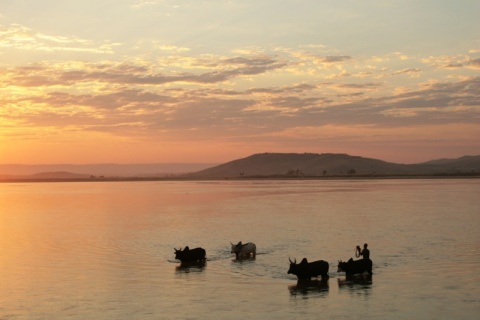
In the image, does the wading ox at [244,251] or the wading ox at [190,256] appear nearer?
the wading ox at [190,256]

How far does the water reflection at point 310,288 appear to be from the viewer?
2080cm

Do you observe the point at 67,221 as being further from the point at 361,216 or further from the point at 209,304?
the point at 209,304

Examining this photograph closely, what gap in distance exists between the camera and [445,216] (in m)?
49.2

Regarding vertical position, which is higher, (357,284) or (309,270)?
(309,270)

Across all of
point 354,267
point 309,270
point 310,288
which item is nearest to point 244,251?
point 309,270

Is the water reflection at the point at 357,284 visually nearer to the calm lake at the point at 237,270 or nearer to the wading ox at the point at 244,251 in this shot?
the calm lake at the point at 237,270

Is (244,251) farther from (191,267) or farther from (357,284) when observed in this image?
(357,284)

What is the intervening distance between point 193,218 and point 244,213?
19.9 feet

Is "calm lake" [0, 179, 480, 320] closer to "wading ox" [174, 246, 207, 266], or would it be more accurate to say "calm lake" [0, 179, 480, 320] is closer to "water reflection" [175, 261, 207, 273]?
"water reflection" [175, 261, 207, 273]

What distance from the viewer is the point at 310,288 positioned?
21859mm

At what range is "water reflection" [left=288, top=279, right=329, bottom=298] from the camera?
2080cm

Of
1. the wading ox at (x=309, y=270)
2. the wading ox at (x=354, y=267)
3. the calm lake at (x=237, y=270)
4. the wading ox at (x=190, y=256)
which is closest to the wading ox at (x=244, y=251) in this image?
the calm lake at (x=237, y=270)

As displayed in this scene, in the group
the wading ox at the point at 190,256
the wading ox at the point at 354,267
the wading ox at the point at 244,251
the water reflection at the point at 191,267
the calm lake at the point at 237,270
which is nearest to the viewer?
the calm lake at the point at 237,270

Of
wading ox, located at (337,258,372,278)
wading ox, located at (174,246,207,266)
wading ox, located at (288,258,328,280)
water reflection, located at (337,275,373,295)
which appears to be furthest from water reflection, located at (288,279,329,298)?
wading ox, located at (174,246,207,266)
